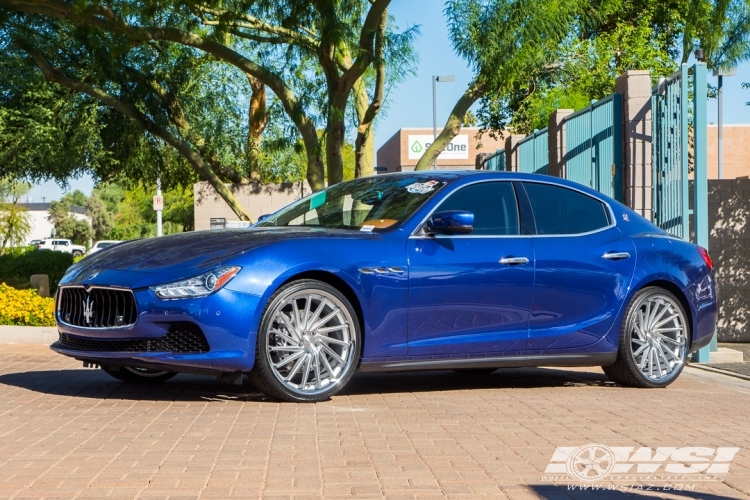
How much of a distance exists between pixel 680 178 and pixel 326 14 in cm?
547

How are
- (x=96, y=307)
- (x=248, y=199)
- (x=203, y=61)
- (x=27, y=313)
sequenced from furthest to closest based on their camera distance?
(x=248, y=199) < (x=203, y=61) < (x=27, y=313) < (x=96, y=307)

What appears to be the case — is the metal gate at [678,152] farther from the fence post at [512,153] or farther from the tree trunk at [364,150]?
the fence post at [512,153]

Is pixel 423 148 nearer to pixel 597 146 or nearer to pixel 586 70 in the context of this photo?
pixel 586 70

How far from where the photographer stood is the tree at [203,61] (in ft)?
52.4

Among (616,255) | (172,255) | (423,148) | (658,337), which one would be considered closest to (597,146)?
(658,337)

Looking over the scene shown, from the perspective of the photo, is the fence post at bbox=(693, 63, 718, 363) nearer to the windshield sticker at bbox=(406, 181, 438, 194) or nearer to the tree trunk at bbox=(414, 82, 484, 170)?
the windshield sticker at bbox=(406, 181, 438, 194)

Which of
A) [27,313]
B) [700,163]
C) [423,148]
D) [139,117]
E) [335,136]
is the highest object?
[423,148]

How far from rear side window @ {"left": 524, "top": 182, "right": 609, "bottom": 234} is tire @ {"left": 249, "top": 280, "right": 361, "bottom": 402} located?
6.12ft

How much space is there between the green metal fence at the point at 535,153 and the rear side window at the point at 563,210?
8.16 m

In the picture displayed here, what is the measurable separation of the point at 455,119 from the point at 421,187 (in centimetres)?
945

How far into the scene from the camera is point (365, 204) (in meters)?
8.44

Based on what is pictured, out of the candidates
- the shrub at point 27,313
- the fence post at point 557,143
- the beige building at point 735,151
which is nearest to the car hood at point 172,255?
the shrub at point 27,313

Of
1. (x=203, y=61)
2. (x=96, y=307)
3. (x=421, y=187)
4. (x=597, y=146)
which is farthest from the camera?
(x=203, y=61)

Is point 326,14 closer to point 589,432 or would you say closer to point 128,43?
point 128,43
